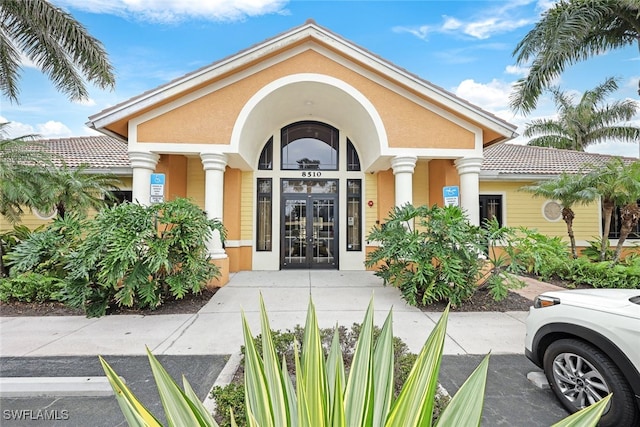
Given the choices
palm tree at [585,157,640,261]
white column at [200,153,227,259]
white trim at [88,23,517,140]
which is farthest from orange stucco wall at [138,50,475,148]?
palm tree at [585,157,640,261]

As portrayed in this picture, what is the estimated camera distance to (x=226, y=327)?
16.2 ft

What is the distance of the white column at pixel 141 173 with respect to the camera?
7414 millimetres

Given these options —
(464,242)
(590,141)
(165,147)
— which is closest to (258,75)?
(165,147)

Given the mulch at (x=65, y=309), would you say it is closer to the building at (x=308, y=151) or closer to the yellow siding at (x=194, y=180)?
the building at (x=308, y=151)

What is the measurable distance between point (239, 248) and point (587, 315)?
857cm

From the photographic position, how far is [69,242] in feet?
19.1

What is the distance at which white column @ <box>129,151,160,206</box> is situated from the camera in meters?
7.41

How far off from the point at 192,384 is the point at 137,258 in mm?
2991

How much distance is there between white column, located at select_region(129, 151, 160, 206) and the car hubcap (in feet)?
27.4

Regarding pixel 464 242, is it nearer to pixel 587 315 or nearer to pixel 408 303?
pixel 408 303

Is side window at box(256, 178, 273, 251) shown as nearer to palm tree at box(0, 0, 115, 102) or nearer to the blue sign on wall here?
palm tree at box(0, 0, 115, 102)

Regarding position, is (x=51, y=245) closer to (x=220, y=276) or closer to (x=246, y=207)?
(x=220, y=276)

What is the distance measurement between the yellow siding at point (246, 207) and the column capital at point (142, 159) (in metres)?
2.93

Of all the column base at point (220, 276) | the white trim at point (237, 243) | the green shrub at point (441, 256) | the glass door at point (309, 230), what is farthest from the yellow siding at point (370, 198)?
the column base at point (220, 276)
